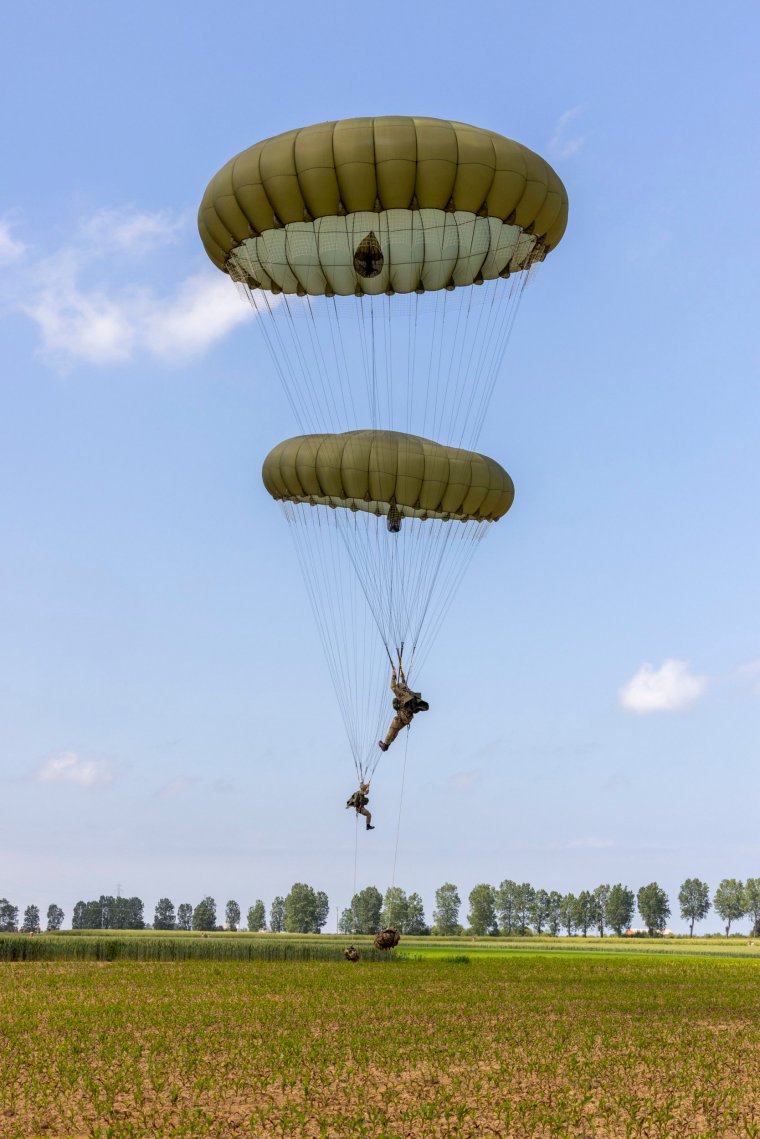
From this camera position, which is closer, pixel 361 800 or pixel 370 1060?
pixel 370 1060

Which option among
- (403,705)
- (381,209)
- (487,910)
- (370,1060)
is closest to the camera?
(370,1060)

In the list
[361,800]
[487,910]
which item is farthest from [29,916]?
[361,800]

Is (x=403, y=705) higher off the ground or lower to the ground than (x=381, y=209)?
lower

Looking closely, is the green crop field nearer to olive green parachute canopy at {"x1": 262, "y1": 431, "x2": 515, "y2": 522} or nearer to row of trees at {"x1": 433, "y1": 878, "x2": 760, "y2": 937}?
olive green parachute canopy at {"x1": 262, "y1": 431, "x2": 515, "y2": 522}

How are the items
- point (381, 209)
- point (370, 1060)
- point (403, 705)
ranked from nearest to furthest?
1. point (370, 1060)
2. point (381, 209)
3. point (403, 705)

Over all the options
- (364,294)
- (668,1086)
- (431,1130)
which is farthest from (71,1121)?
(364,294)

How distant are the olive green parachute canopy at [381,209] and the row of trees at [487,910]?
12313 centimetres

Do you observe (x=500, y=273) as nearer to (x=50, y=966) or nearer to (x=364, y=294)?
(x=364, y=294)

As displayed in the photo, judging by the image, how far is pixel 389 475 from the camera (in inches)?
1018

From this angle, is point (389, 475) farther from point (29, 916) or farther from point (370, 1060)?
point (29, 916)

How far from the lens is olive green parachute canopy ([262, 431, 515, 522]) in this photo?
25922 mm

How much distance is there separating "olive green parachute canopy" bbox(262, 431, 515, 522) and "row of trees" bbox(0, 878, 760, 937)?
116412 mm

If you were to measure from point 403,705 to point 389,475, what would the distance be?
213 inches

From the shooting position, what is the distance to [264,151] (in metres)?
19.5
